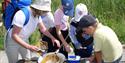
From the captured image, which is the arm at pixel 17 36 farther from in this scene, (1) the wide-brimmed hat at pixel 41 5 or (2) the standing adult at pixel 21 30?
(1) the wide-brimmed hat at pixel 41 5

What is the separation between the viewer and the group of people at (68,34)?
5207 mm

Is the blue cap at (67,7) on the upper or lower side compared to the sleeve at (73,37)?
upper

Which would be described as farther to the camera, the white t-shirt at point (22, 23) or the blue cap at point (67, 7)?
the blue cap at point (67, 7)

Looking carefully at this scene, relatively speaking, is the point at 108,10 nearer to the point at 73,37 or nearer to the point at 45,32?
the point at 73,37

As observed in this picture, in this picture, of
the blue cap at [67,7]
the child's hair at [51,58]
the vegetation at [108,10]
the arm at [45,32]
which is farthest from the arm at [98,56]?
the vegetation at [108,10]

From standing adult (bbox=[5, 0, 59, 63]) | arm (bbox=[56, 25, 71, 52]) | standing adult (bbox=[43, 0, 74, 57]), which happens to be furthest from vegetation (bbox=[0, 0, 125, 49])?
standing adult (bbox=[5, 0, 59, 63])

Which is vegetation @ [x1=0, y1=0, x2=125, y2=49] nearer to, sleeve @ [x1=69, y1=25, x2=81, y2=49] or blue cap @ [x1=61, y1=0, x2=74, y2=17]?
sleeve @ [x1=69, y1=25, x2=81, y2=49]

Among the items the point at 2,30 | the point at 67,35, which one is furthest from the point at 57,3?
the point at 67,35

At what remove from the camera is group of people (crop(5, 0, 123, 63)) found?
5.21 meters

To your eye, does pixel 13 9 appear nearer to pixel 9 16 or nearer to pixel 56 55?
pixel 9 16

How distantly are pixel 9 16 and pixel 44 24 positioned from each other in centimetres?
102

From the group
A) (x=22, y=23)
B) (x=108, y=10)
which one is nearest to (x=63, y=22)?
(x=22, y=23)

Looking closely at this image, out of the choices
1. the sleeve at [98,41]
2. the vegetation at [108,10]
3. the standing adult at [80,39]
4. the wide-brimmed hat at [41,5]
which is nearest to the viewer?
the sleeve at [98,41]

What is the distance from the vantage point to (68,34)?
6.70 m
